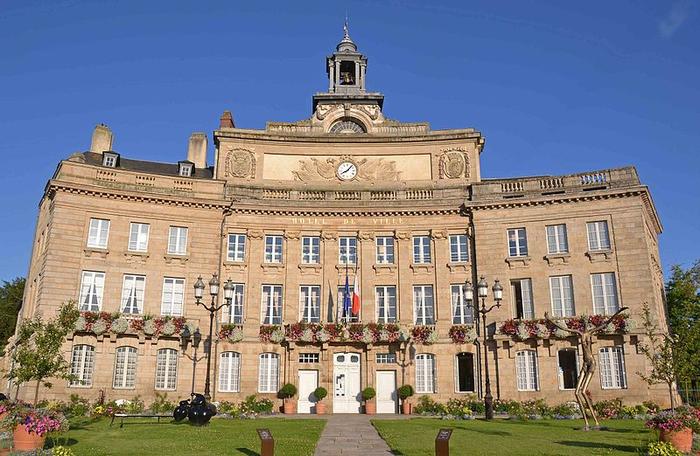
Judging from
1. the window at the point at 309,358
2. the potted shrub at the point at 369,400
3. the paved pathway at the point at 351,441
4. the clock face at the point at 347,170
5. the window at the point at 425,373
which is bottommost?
the paved pathway at the point at 351,441

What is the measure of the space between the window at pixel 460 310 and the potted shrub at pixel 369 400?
18.9 feet

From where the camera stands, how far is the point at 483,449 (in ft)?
55.6

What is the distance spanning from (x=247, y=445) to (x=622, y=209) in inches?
949

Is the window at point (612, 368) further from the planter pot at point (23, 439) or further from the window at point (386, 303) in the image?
the planter pot at point (23, 439)

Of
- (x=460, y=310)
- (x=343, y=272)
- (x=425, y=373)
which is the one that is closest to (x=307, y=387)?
(x=425, y=373)

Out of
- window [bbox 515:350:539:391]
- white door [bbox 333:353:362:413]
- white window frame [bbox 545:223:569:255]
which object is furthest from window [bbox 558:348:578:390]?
white door [bbox 333:353:362:413]

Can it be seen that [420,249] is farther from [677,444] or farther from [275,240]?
[677,444]

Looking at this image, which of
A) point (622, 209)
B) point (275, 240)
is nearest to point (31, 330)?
point (275, 240)

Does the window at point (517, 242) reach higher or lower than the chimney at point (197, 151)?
lower

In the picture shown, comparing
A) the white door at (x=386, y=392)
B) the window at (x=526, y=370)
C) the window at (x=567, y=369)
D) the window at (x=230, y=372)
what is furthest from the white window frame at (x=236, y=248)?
the window at (x=567, y=369)

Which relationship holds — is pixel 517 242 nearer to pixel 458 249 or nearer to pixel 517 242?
pixel 517 242

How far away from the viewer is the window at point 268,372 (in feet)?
110

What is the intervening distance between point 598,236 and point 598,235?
53 millimetres

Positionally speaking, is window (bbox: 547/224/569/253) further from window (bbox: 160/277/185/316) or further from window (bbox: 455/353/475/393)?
window (bbox: 160/277/185/316)
